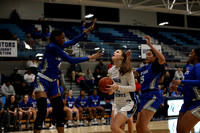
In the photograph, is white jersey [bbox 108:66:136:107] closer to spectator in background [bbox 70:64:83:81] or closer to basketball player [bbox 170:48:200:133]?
Result: basketball player [bbox 170:48:200:133]

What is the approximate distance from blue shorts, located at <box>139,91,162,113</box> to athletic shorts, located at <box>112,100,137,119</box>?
252 mm

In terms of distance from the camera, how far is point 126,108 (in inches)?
191

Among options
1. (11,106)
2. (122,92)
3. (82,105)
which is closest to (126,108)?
(122,92)

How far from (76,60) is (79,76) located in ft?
30.7

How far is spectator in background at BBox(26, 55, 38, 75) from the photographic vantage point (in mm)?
13297

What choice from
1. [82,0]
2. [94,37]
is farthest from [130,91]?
[94,37]

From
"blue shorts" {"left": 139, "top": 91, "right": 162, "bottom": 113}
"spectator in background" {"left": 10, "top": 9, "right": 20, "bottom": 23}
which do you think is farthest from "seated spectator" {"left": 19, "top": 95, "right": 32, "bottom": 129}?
"spectator in background" {"left": 10, "top": 9, "right": 20, "bottom": 23}

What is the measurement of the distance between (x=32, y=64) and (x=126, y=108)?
9338 millimetres

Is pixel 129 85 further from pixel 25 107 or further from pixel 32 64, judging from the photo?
pixel 32 64

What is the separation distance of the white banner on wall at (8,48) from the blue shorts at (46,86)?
25.6 feet

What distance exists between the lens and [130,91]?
16.1 ft

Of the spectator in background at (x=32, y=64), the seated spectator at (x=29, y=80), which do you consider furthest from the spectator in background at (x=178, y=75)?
the seated spectator at (x=29, y=80)

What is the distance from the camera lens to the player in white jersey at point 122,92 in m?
4.74

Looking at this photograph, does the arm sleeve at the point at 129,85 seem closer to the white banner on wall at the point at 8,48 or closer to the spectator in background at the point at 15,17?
the white banner on wall at the point at 8,48
